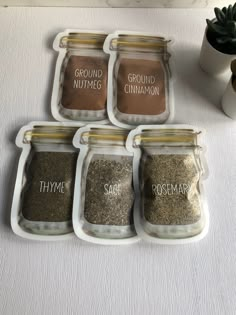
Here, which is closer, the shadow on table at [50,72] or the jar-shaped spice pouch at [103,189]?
the jar-shaped spice pouch at [103,189]

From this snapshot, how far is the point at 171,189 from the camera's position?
0.52m

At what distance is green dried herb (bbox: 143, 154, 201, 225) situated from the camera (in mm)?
510

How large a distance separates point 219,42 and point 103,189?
0.34 m

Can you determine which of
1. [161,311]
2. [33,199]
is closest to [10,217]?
[33,199]

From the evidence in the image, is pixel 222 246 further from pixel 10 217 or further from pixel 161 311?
pixel 10 217

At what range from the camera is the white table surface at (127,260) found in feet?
1.55

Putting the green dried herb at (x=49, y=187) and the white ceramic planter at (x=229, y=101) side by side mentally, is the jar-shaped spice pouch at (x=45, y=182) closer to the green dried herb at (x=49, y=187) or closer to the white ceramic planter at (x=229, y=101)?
the green dried herb at (x=49, y=187)

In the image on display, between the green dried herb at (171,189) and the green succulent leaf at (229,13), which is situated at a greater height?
the green succulent leaf at (229,13)

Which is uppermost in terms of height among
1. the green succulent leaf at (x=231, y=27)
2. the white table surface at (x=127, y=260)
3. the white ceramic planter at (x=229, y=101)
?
the green succulent leaf at (x=231, y=27)

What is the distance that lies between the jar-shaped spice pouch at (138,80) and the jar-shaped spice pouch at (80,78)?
2 cm

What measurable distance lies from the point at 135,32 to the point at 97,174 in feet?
1.13

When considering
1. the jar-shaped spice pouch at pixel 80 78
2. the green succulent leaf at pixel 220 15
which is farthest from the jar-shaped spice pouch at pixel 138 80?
the green succulent leaf at pixel 220 15

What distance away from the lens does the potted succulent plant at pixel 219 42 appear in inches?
21.5

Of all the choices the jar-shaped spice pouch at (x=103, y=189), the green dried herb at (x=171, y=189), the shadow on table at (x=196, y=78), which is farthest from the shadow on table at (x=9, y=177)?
the shadow on table at (x=196, y=78)
